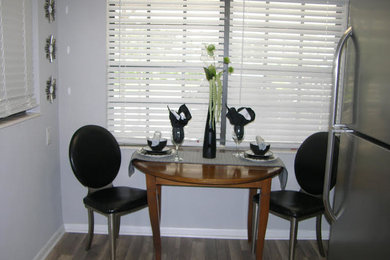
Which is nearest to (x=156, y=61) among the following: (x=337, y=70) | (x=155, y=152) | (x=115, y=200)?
(x=155, y=152)

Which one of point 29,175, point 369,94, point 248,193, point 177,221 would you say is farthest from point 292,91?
point 29,175

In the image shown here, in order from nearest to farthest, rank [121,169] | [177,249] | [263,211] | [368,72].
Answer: [368,72] → [263,211] → [177,249] → [121,169]

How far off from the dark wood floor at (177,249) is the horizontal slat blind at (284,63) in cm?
84

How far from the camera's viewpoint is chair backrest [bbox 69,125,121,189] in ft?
9.34

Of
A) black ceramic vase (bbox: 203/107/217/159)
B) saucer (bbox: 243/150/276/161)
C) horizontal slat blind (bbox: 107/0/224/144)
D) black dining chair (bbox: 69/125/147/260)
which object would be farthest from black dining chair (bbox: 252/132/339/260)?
black dining chair (bbox: 69/125/147/260)

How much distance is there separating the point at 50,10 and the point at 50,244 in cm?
172

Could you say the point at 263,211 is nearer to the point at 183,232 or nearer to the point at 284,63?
the point at 183,232

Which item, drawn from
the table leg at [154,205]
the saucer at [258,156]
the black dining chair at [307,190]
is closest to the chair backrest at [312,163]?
the black dining chair at [307,190]

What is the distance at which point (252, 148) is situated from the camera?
3.01m

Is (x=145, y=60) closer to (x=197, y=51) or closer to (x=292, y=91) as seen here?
(x=197, y=51)

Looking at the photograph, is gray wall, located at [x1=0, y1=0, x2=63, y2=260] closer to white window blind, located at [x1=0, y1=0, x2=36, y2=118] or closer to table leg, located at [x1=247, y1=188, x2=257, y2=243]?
white window blind, located at [x1=0, y1=0, x2=36, y2=118]

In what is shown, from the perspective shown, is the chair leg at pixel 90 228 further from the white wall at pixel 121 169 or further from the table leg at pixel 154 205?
the table leg at pixel 154 205

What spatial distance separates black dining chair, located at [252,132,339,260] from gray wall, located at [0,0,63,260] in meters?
1.53

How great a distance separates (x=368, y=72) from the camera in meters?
1.65
